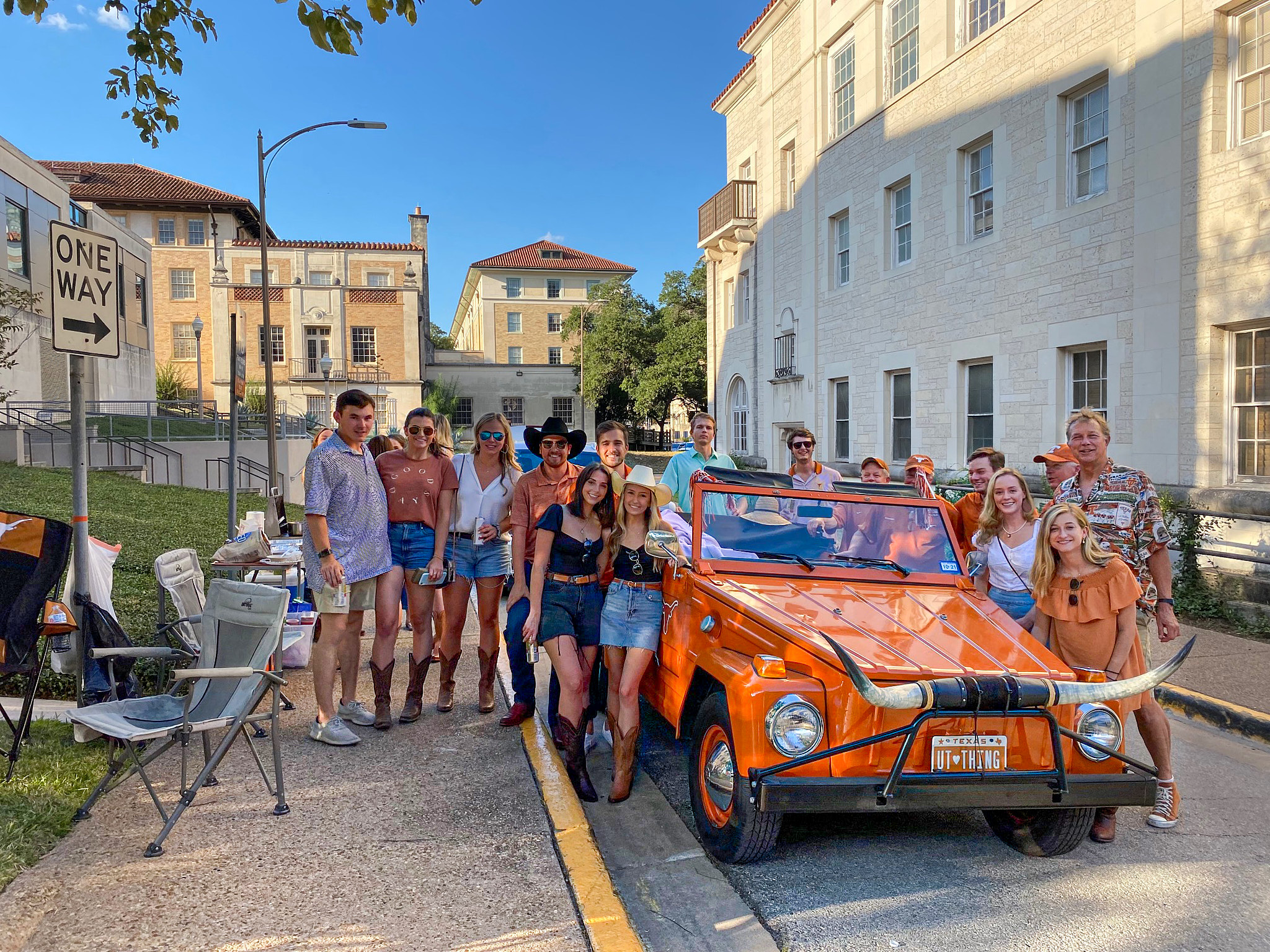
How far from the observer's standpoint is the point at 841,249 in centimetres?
1866

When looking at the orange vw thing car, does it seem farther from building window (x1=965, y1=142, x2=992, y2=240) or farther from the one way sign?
building window (x1=965, y1=142, x2=992, y2=240)

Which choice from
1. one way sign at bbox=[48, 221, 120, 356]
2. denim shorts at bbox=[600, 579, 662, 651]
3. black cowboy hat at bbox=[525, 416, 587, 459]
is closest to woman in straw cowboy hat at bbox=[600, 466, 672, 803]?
denim shorts at bbox=[600, 579, 662, 651]

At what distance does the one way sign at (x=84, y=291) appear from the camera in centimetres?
478

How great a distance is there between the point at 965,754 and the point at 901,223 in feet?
46.8

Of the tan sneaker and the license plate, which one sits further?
the tan sneaker

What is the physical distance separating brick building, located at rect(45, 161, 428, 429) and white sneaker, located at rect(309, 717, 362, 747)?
46629mm

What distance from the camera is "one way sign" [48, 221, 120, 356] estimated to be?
478 cm

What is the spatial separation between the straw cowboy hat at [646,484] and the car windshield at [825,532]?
22cm

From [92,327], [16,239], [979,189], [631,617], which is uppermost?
[16,239]

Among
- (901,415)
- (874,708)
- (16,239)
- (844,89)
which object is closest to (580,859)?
(874,708)

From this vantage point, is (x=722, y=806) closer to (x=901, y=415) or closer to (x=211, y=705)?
(x=211, y=705)

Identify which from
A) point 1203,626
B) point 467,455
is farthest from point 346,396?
point 1203,626

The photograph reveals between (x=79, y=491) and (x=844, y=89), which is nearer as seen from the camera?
(x=79, y=491)

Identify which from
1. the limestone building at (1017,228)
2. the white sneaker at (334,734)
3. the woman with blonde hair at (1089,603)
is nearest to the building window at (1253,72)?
the limestone building at (1017,228)
